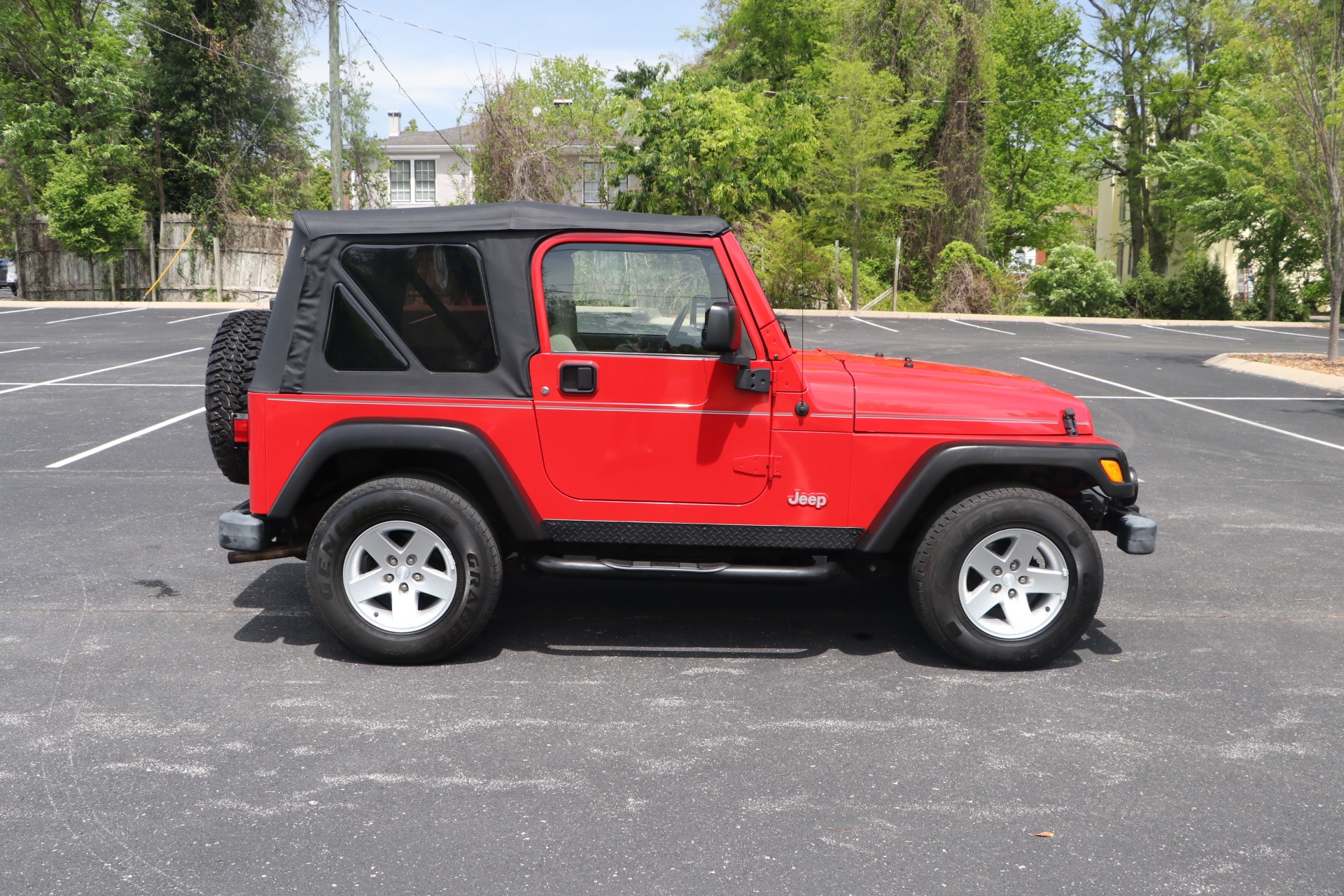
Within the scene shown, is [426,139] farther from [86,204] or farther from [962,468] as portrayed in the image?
[962,468]

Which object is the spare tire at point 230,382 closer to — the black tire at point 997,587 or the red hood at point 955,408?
the red hood at point 955,408

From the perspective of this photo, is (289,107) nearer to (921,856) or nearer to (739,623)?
(739,623)

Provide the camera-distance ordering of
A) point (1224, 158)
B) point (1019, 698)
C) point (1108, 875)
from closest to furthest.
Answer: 1. point (1108, 875)
2. point (1019, 698)
3. point (1224, 158)

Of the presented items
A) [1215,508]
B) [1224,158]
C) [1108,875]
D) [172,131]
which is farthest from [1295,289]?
[1108,875]

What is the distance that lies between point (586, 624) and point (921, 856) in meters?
2.38

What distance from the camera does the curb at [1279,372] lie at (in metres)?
15.6

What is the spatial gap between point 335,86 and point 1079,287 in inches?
790

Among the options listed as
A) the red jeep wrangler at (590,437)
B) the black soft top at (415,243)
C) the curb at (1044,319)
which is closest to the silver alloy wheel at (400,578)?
the red jeep wrangler at (590,437)

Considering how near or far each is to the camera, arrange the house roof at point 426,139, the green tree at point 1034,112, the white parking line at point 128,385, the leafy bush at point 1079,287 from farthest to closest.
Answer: the house roof at point 426,139
the green tree at point 1034,112
the leafy bush at point 1079,287
the white parking line at point 128,385

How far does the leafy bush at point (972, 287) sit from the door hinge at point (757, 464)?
1104 inches

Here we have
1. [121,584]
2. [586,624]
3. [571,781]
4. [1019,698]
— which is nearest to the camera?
[571,781]

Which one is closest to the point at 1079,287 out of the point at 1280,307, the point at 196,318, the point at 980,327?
the point at 1280,307

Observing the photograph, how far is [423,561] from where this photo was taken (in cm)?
463

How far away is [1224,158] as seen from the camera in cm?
2978
